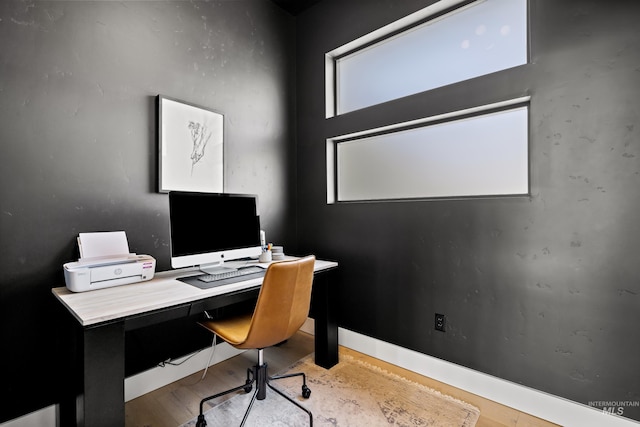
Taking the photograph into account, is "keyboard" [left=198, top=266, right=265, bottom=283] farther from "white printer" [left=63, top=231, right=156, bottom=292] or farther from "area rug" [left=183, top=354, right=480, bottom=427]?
"area rug" [left=183, top=354, right=480, bottom=427]

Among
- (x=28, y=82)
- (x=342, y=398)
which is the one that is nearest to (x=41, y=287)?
(x=28, y=82)

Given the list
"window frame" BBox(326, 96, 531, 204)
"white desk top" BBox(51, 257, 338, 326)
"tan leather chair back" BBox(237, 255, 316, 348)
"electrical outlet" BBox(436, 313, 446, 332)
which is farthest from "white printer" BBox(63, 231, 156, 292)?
"electrical outlet" BBox(436, 313, 446, 332)

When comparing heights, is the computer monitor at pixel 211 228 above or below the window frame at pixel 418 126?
below

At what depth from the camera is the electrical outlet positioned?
2.00 m

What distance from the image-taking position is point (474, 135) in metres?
1.96

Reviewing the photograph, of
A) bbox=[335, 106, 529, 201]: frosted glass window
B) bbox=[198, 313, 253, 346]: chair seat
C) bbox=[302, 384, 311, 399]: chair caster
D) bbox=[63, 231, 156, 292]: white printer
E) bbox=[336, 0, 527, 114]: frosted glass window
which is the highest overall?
bbox=[336, 0, 527, 114]: frosted glass window

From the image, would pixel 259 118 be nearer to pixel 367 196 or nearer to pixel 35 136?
pixel 367 196

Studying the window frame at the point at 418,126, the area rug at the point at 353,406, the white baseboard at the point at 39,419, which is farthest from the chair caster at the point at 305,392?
the window frame at the point at 418,126

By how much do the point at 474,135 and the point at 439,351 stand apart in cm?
149

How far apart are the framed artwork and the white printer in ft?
1.51

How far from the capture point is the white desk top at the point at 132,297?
1135 mm

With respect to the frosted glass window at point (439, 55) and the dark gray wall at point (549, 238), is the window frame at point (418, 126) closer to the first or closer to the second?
the dark gray wall at point (549, 238)

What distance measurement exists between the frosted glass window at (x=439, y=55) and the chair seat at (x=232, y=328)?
1953 millimetres

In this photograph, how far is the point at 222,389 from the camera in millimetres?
1950
